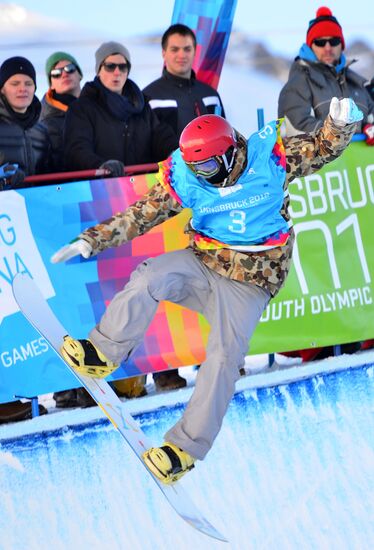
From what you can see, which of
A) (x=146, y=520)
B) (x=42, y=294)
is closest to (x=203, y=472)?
(x=146, y=520)

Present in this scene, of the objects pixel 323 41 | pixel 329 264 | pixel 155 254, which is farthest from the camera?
pixel 323 41

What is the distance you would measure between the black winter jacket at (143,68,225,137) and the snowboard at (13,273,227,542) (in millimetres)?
2019

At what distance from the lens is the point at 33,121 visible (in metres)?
7.50

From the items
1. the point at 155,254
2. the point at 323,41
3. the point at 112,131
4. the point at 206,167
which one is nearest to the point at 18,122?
the point at 112,131

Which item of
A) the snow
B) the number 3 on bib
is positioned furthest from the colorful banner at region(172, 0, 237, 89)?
the number 3 on bib

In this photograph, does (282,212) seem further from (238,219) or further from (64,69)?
(64,69)

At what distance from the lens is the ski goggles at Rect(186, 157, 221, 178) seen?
6.27 metres

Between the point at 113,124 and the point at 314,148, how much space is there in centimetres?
159

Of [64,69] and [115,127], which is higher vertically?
[64,69]

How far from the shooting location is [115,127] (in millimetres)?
7695

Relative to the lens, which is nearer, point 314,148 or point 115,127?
point 314,148

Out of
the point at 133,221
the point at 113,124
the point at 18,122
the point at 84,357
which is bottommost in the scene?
the point at 84,357

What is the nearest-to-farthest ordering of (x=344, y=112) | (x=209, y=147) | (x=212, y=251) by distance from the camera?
1. (x=209, y=147)
2. (x=344, y=112)
3. (x=212, y=251)

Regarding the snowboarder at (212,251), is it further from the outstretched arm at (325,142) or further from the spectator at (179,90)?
the spectator at (179,90)
